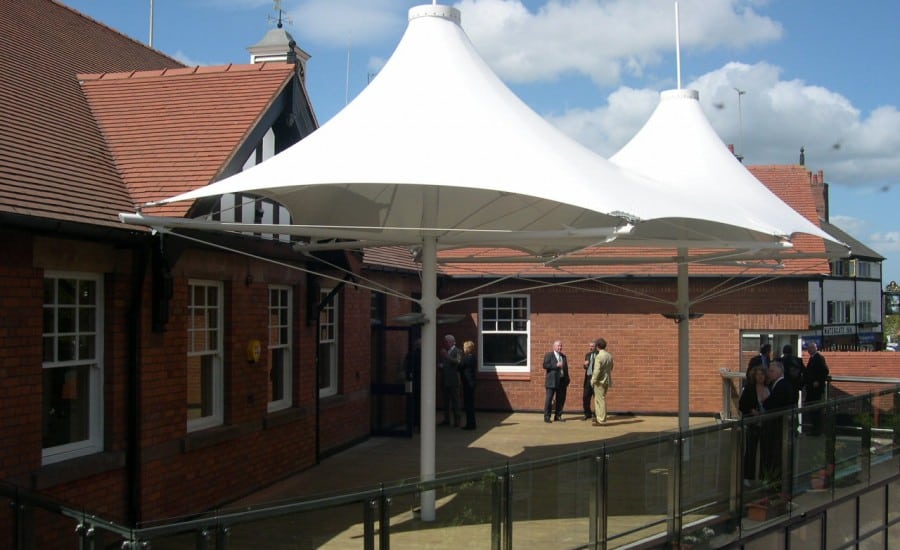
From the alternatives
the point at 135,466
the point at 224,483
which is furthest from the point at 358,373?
the point at 135,466

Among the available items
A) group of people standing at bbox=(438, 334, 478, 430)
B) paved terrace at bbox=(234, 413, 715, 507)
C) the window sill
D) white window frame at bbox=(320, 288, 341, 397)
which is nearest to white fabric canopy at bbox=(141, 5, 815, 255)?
the window sill

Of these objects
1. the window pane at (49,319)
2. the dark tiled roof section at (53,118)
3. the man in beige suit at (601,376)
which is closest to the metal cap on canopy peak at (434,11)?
the dark tiled roof section at (53,118)

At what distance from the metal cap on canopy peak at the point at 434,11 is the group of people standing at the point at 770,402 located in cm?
522

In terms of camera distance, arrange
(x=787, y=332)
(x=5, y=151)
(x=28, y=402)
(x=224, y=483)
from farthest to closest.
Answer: (x=787, y=332)
(x=224, y=483)
(x=5, y=151)
(x=28, y=402)

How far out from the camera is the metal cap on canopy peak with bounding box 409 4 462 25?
372 inches

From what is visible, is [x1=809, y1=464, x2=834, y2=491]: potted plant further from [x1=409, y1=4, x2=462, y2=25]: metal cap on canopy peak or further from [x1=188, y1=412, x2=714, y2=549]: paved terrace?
[x1=409, y1=4, x2=462, y2=25]: metal cap on canopy peak

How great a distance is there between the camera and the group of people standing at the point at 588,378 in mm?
16703

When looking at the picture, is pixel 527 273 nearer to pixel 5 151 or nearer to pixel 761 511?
pixel 761 511

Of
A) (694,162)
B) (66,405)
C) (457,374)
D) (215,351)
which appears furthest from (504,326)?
(66,405)

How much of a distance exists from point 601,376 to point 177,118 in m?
9.06

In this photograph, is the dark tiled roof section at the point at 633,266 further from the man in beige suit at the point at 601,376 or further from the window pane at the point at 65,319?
the window pane at the point at 65,319

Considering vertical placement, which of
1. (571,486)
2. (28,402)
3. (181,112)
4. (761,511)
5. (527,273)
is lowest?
(761,511)

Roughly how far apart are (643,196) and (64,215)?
508 cm

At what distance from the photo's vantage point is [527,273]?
19.3 m
